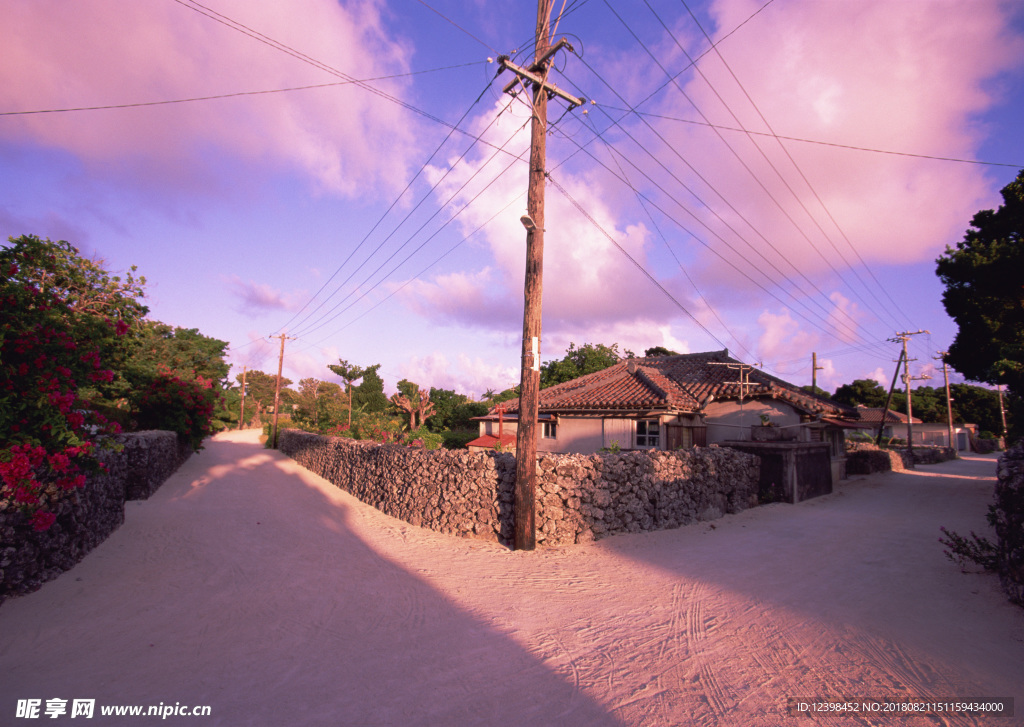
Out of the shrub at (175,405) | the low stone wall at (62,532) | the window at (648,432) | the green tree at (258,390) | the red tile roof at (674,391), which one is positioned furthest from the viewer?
the green tree at (258,390)

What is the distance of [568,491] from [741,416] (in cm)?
1145

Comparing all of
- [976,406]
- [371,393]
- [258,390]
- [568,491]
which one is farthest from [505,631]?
[258,390]

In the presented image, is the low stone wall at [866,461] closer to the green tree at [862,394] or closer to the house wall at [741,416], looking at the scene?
the house wall at [741,416]

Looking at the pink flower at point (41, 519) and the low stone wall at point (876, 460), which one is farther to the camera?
the low stone wall at point (876, 460)

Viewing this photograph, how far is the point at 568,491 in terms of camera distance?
889 cm

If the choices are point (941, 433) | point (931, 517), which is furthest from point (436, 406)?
point (941, 433)

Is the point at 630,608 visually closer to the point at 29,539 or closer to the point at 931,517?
the point at 29,539

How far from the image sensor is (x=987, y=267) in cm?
1431

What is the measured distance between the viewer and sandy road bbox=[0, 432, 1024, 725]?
12.1ft

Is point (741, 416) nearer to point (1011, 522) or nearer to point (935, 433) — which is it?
point (1011, 522)

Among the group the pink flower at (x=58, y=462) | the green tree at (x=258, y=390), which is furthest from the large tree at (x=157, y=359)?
the green tree at (x=258, y=390)

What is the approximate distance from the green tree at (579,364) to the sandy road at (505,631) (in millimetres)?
26688

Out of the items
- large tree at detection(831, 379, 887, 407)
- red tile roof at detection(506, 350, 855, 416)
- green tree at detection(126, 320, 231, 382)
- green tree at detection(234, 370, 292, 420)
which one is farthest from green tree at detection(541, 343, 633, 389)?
green tree at detection(234, 370, 292, 420)

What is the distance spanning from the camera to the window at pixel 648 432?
16562mm
